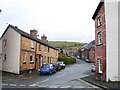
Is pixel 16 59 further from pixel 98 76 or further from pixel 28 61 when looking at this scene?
pixel 98 76

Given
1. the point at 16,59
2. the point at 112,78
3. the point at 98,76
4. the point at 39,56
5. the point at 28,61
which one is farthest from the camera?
the point at 39,56

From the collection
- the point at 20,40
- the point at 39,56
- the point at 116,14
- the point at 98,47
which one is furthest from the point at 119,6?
the point at 39,56

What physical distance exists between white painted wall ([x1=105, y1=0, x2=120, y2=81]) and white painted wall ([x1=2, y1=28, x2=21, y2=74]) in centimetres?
1375

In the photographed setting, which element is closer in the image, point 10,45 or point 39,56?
point 10,45

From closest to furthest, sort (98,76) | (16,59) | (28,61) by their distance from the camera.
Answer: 1. (98,76)
2. (16,59)
3. (28,61)

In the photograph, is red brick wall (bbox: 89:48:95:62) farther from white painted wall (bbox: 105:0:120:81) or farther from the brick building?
white painted wall (bbox: 105:0:120:81)

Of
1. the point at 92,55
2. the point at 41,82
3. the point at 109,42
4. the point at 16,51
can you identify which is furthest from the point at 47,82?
the point at 92,55

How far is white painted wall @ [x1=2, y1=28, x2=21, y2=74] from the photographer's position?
3228 centimetres

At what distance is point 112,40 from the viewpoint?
2347 centimetres

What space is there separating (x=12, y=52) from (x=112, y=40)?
15.6 meters

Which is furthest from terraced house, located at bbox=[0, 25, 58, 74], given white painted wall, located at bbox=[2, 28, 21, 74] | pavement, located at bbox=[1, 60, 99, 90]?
pavement, located at bbox=[1, 60, 99, 90]

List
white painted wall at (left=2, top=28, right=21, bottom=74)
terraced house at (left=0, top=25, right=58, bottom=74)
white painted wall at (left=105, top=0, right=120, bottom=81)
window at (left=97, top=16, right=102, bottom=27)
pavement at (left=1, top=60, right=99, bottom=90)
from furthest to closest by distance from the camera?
terraced house at (left=0, top=25, right=58, bottom=74)
white painted wall at (left=2, top=28, right=21, bottom=74)
window at (left=97, top=16, right=102, bottom=27)
white painted wall at (left=105, top=0, right=120, bottom=81)
pavement at (left=1, top=60, right=99, bottom=90)

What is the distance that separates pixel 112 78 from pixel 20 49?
47.7ft

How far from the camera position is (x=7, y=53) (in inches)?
1340
